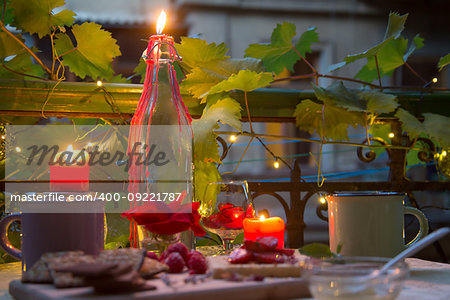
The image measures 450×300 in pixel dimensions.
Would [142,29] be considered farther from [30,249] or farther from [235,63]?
[30,249]

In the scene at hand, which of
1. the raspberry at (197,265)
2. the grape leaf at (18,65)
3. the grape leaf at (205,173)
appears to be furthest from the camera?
the grape leaf at (18,65)

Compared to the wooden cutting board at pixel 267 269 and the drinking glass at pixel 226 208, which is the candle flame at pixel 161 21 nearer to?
the drinking glass at pixel 226 208

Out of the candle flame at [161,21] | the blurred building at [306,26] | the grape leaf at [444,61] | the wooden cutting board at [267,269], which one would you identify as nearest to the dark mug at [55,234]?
the wooden cutting board at [267,269]

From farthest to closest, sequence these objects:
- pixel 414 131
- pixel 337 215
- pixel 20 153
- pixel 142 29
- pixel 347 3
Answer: pixel 347 3, pixel 142 29, pixel 20 153, pixel 414 131, pixel 337 215

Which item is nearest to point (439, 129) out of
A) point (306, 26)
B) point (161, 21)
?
point (161, 21)

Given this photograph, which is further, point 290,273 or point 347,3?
point 347,3

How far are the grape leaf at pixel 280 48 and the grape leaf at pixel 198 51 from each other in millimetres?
134

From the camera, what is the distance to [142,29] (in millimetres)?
6281

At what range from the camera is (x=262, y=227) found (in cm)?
80

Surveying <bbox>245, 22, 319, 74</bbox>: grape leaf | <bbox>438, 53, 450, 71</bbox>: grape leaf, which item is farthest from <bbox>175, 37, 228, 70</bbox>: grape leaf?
<bbox>438, 53, 450, 71</bbox>: grape leaf

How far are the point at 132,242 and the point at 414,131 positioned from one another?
0.55 m

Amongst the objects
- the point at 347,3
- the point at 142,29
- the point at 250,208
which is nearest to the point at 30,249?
the point at 250,208

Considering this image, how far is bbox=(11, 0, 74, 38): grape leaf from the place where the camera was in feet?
3.26

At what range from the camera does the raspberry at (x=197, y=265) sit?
0.62 meters
